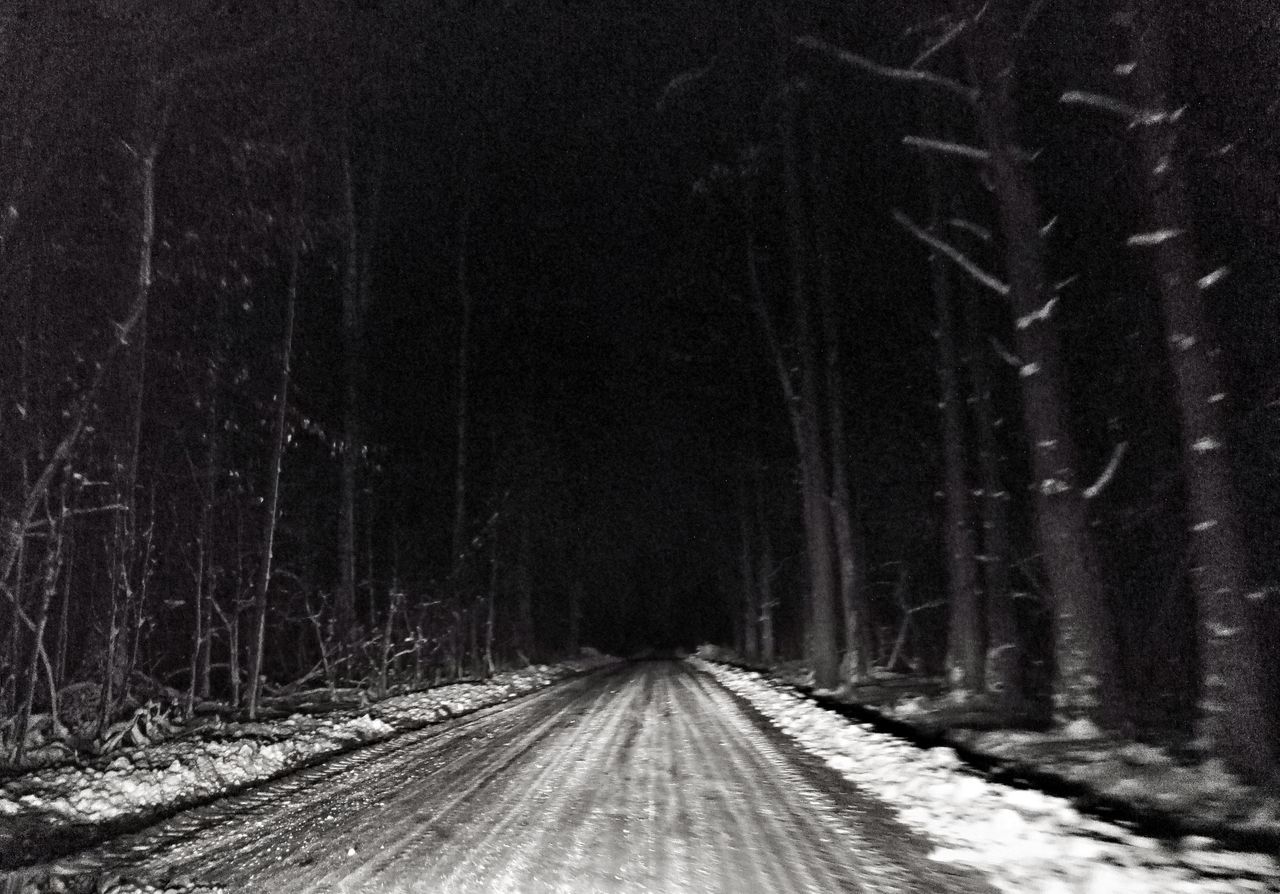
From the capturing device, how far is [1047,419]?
9.88 m

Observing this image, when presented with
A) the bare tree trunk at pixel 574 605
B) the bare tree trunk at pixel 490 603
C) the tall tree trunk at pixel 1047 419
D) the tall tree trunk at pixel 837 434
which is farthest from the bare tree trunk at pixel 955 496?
the bare tree trunk at pixel 574 605

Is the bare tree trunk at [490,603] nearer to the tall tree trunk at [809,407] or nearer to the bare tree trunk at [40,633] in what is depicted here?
the tall tree trunk at [809,407]

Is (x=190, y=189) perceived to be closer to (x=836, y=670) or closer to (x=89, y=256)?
(x=89, y=256)

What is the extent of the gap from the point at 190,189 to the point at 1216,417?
615 inches

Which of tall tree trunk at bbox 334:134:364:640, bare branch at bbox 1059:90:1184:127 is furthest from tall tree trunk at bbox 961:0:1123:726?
tall tree trunk at bbox 334:134:364:640

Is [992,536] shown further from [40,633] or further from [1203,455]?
[40,633]

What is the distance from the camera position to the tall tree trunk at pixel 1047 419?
9.38m

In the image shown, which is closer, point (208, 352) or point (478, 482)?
point (208, 352)

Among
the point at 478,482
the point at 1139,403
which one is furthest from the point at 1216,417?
the point at 478,482

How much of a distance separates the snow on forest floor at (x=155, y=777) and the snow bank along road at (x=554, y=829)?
640 millimetres

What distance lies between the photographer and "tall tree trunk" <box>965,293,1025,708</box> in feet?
45.0

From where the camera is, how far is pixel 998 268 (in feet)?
56.3

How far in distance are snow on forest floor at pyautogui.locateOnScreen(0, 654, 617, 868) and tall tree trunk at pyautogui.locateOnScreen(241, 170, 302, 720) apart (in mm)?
1549

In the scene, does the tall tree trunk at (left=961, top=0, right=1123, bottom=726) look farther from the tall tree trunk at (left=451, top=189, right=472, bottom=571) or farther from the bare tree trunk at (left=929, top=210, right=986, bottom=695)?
the tall tree trunk at (left=451, top=189, right=472, bottom=571)
